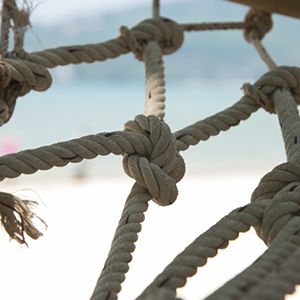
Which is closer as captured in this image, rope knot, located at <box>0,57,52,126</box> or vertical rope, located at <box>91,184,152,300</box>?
vertical rope, located at <box>91,184,152,300</box>

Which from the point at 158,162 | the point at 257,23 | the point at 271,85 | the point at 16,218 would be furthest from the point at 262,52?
the point at 16,218

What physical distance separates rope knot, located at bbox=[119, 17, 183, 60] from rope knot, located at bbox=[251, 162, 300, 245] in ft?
1.11

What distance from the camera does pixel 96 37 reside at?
432 cm

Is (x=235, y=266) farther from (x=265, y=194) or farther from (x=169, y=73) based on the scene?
(x=169, y=73)

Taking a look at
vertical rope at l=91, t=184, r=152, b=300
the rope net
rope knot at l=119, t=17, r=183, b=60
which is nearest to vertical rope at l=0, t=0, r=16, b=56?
the rope net

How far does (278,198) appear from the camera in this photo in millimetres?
351

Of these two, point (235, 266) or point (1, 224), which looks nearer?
point (1, 224)

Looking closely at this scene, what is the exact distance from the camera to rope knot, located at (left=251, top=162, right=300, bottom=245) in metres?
0.34

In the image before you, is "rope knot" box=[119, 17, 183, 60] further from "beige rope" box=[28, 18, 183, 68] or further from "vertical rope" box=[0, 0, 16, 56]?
"vertical rope" box=[0, 0, 16, 56]

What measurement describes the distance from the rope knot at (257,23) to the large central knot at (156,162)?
472 millimetres

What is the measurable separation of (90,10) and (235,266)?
379cm

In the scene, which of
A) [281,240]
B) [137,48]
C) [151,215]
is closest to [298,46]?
[151,215]

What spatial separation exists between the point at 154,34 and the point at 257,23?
0.85ft

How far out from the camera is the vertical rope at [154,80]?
1.67ft
